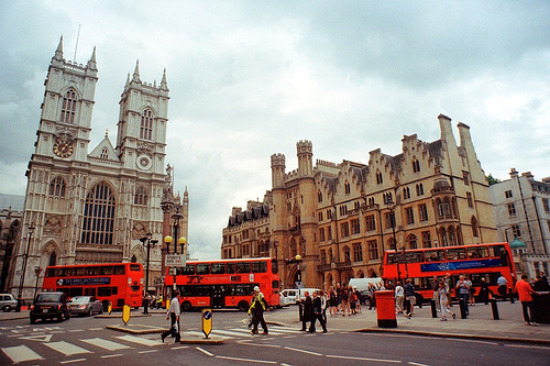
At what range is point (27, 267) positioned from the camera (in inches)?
2003

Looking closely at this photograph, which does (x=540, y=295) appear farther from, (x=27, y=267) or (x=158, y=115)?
(x=158, y=115)

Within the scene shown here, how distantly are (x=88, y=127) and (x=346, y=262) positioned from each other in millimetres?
47621

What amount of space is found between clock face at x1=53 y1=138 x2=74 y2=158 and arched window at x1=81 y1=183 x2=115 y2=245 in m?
6.85

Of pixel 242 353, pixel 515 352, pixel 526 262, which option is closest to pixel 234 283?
pixel 242 353

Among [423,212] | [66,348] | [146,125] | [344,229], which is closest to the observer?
[66,348]

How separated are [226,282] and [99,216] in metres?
39.2

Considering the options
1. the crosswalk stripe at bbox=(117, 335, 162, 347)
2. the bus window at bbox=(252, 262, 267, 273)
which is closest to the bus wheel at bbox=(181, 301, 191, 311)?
→ the bus window at bbox=(252, 262, 267, 273)

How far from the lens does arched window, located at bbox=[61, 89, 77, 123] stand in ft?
201

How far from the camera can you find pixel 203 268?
99.7 ft

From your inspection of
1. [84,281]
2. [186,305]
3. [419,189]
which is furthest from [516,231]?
[84,281]

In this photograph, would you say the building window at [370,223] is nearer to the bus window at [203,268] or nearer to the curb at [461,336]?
the bus window at [203,268]

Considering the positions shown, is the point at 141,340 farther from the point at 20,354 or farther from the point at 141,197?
the point at 141,197

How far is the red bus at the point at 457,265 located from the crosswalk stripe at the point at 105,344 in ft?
58.5

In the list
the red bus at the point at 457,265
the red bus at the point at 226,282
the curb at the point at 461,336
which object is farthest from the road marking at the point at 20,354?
the red bus at the point at 457,265
